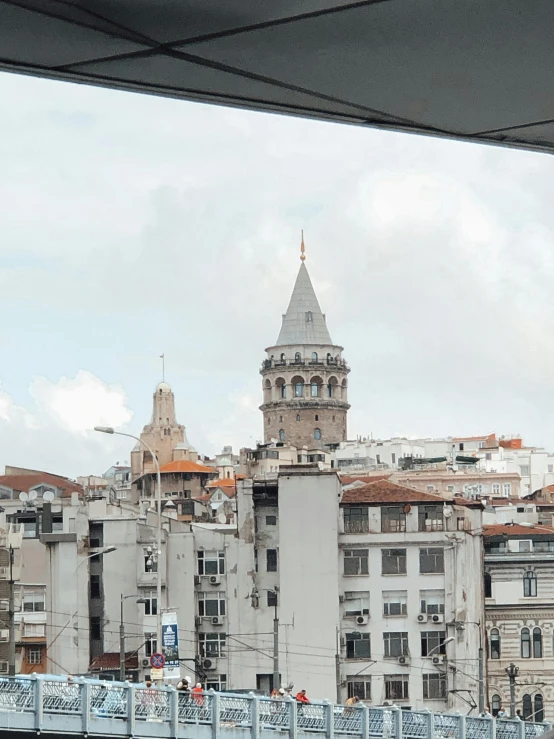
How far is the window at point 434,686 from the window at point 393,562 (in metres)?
3.57

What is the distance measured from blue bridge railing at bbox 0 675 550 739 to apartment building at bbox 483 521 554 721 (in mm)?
25998

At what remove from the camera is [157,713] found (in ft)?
88.3

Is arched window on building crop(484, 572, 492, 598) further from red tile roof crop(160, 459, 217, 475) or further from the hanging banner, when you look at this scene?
red tile roof crop(160, 459, 217, 475)

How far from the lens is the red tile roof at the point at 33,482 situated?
300 feet

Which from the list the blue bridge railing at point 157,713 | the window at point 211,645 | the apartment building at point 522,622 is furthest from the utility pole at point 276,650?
the blue bridge railing at point 157,713

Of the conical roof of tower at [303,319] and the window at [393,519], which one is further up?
the conical roof of tower at [303,319]

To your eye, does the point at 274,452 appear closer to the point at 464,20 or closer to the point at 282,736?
the point at 282,736

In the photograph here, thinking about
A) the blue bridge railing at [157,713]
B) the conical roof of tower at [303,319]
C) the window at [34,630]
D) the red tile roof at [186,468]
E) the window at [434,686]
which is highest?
the conical roof of tower at [303,319]

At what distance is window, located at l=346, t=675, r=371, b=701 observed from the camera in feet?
170

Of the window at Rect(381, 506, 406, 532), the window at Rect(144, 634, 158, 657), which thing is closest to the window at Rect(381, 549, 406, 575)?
the window at Rect(381, 506, 406, 532)

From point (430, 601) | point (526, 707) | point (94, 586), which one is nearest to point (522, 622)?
point (526, 707)

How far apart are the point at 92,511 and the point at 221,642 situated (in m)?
7.13

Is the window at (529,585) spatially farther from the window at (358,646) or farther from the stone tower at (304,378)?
the stone tower at (304,378)

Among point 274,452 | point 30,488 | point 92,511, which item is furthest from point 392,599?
point 274,452
